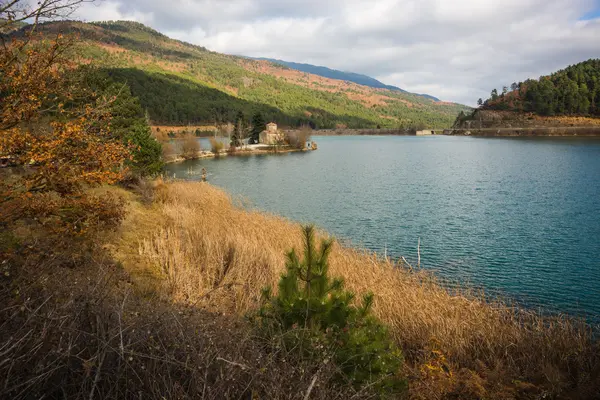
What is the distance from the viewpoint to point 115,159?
8.85 metres

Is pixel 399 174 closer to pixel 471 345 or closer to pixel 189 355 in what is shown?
pixel 471 345

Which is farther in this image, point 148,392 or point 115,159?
point 115,159

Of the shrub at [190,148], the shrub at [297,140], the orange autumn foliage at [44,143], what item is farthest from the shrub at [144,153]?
the shrub at [297,140]

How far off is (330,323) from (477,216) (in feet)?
60.8

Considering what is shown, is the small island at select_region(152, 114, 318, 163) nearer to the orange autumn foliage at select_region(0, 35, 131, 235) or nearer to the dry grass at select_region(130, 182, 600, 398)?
the dry grass at select_region(130, 182, 600, 398)

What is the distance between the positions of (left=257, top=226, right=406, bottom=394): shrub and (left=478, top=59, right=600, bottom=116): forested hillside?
129390mm

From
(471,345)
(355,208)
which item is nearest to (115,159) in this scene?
(471,345)

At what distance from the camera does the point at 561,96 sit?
113 metres

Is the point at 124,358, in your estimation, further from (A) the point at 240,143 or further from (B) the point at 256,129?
(B) the point at 256,129

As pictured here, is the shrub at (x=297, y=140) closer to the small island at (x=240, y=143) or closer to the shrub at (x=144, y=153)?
the small island at (x=240, y=143)

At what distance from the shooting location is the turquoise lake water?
12.8 m

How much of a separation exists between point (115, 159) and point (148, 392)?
22.7 ft

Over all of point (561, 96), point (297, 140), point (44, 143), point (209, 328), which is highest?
point (561, 96)

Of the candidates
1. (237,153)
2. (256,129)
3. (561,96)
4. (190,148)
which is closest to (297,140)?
(256,129)
